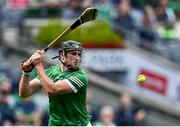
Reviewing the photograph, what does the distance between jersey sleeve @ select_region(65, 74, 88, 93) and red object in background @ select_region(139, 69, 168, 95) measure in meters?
8.31

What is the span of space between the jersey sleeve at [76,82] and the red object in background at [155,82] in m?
8.31

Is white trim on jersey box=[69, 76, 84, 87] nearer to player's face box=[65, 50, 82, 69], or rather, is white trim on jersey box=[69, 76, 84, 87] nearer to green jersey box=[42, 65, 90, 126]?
green jersey box=[42, 65, 90, 126]

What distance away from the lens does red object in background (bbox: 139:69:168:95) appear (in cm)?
1784

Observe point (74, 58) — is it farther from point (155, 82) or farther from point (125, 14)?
point (125, 14)

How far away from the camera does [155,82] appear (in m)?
17.9

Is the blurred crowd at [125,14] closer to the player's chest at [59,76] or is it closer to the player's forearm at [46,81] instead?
the player's chest at [59,76]

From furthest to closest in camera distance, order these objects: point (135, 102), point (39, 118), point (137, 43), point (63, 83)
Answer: point (137, 43)
point (135, 102)
point (39, 118)
point (63, 83)

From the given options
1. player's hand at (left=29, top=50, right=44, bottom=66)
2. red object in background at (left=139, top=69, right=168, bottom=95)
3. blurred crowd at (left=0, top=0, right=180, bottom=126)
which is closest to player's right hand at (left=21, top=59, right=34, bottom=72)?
player's hand at (left=29, top=50, right=44, bottom=66)

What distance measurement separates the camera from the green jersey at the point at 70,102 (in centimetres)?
955

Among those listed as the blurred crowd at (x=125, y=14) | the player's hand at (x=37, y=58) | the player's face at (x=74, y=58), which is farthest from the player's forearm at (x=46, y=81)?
the blurred crowd at (x=125, y=14)

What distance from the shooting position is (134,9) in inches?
756

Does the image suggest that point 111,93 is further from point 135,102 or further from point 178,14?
point 178,14

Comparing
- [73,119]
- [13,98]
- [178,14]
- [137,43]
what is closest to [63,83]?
[73,119]

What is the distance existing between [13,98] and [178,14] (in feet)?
18.2
